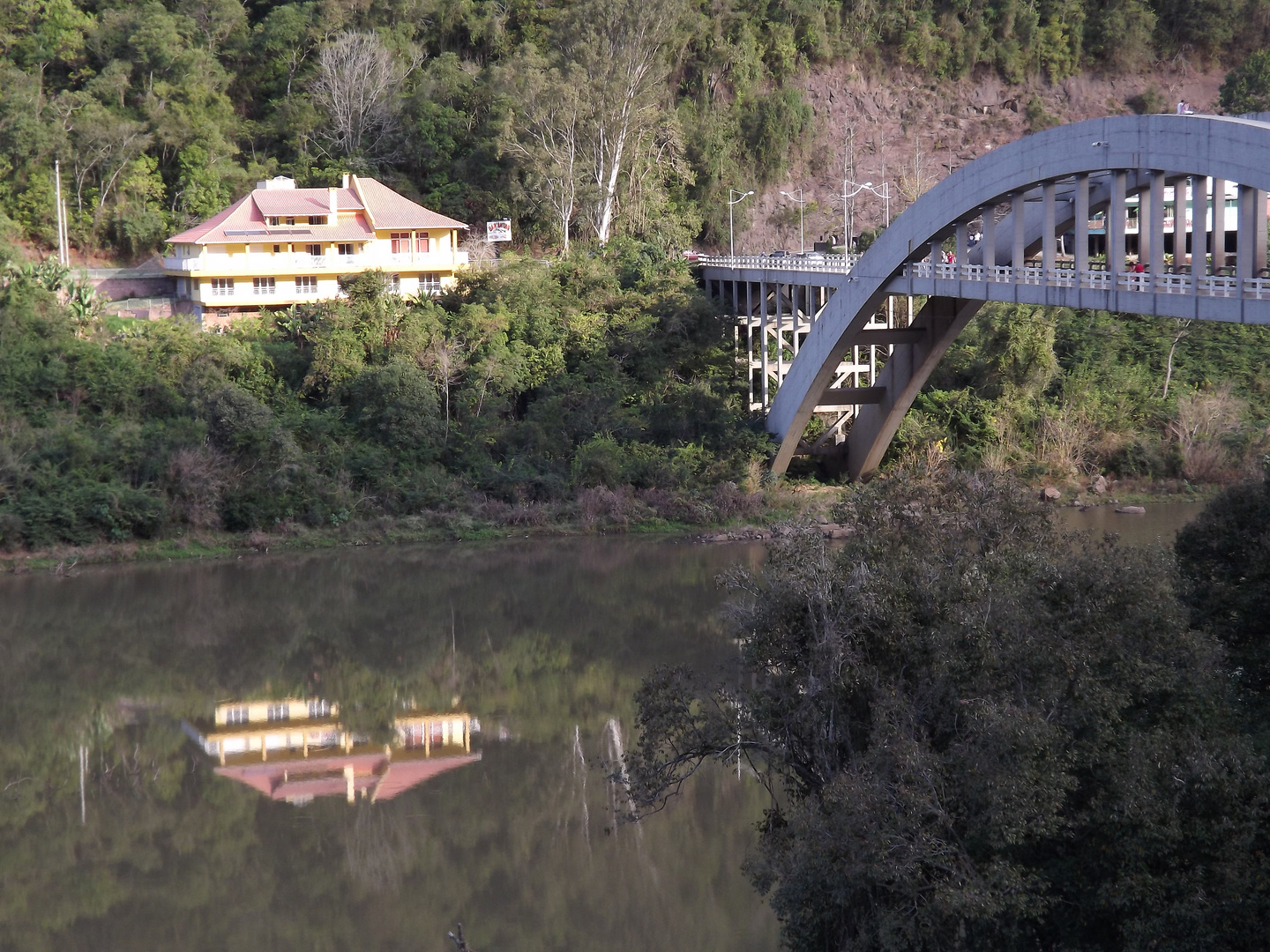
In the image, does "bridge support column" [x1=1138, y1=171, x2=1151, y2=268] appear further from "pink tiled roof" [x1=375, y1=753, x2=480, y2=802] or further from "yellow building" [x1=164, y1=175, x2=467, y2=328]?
"yellow building" [x1=164, y1=175, x2=467, y2=328]

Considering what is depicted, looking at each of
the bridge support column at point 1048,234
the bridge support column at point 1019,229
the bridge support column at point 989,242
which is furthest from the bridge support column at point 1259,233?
the bridge support column at point 989,242

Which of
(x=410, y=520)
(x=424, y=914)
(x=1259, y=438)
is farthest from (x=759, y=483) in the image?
(x=424, y=914)

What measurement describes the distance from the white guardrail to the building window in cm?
1474

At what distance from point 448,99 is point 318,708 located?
31880mm

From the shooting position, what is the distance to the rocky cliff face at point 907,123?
5503 centimetres

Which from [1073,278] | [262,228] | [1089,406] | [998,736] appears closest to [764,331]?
[1089,406]

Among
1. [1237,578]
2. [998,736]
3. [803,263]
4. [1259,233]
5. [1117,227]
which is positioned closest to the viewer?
[998,736]

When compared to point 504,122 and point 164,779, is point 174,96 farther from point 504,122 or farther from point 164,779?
point 164,779

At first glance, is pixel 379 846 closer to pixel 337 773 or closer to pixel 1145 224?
pixel 337 773

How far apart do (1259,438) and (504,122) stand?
2478cm

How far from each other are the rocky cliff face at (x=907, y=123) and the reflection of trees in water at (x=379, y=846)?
38.2m

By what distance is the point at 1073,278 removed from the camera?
939 inches

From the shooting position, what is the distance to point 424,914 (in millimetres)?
15578

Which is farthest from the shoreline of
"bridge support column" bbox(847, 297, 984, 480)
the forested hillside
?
the forested hillside
